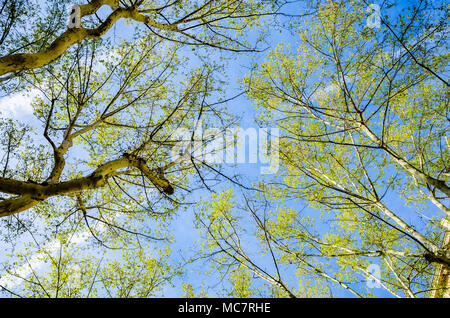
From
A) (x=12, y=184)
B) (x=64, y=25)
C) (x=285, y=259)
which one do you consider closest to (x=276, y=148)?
(x=285, y=259)

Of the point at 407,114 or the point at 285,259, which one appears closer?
the point at 285,259

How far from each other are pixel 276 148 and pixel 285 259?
3286 millimetres

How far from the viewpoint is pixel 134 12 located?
4.84m
